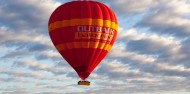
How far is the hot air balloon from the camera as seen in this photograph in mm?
68875

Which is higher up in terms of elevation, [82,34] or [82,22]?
[82,22]

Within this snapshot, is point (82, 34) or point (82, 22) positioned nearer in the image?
point (82, 34)

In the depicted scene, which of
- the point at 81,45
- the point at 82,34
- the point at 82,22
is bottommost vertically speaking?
the point at 81,45

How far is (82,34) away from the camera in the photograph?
225ft

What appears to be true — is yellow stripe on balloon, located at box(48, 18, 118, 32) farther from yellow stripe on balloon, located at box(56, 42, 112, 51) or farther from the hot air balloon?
yellow stripe on balloon, located at box(56, 42, 112, 51)

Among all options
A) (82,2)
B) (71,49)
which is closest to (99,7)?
(82,2)

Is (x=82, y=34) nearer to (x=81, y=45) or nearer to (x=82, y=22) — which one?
(x=81, y=45)

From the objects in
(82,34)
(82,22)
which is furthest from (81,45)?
(82,22)

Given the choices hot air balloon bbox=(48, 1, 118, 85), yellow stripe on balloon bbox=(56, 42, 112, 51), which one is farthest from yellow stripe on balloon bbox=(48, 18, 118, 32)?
yellow stripe on balloon bbox=(56, 42, 112, 51)

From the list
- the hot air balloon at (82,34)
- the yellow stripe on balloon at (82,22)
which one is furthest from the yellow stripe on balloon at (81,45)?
the yellow stripe on balloon at (82,22)

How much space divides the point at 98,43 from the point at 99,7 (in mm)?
5018

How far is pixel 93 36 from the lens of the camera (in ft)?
226

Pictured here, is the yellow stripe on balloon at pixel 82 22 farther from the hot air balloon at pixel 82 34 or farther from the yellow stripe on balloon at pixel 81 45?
the yellow stripe on balloon at pixel 81 45

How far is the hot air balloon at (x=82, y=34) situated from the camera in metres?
68.9
